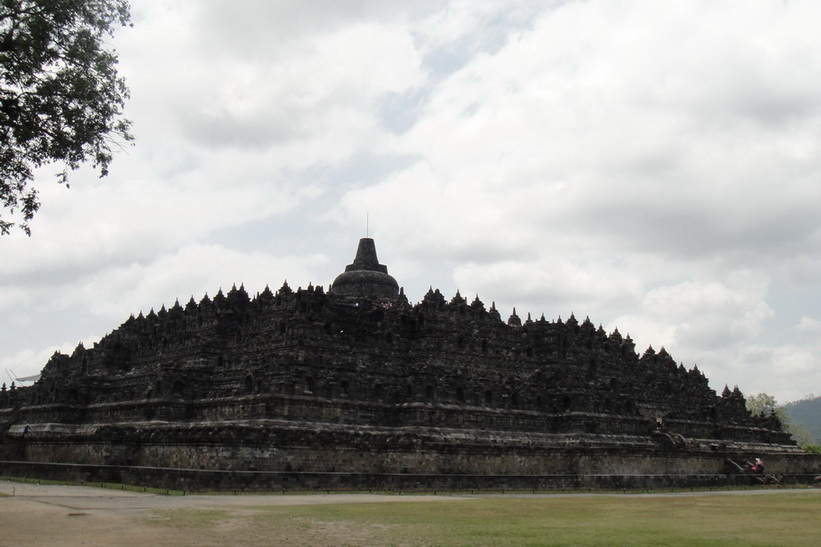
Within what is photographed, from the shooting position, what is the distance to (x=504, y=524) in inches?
938

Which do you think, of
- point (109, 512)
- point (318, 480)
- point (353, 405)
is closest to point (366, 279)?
point (353, 405)

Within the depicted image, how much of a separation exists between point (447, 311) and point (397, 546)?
36.1 m

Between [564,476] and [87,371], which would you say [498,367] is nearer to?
[564,476]

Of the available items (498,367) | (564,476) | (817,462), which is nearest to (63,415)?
(498,367)

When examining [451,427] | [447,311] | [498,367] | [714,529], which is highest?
[447,311]

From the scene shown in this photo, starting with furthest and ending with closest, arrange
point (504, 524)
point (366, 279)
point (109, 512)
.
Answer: point (366, 279) < point (109, 512) < point (504, 524)

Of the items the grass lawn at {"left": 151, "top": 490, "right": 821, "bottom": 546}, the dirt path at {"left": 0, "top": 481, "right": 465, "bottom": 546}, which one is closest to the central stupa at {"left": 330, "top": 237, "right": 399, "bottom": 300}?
the dirt path at {"left": 0, "top": 481, "right": 465, "bottom": 546}

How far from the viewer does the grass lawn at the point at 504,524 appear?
20.0 m

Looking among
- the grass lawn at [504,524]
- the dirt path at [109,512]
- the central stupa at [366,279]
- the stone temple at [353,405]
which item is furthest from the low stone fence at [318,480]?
the central stupa at [366,279]

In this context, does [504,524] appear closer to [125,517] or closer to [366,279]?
[125,517]

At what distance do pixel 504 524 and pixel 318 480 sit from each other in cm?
1681

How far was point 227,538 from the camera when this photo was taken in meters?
19.2

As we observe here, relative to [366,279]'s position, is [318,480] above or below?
below

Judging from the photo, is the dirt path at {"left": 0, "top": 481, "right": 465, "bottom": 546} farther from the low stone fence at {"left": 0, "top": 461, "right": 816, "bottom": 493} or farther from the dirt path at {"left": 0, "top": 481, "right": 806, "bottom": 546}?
the low stone fence at {"left": 0, "top": 461, "right": 816, "bottom": 493}
